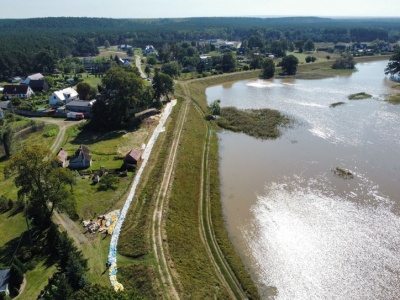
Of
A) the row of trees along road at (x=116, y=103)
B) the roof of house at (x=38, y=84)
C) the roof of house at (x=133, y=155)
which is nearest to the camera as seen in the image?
the roof of house at (x=133, y=155)

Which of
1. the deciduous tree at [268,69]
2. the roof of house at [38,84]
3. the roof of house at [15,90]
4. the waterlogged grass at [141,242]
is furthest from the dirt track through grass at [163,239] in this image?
the deciduous tree at [268,69]

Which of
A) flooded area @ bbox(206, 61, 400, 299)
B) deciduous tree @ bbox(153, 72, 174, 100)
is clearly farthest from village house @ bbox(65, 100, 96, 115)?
flooded area @ bbox(206, 61, 400, 299)

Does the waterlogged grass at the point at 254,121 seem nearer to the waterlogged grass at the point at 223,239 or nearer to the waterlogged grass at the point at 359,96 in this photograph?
the waterlogged grass at the point at 223,239

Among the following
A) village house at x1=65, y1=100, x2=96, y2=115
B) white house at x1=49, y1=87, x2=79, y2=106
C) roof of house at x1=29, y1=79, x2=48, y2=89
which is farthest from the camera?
roof of house at x1=29, y1=79, x2=48, y2=89

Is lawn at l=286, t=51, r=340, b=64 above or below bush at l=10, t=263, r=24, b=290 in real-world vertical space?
below

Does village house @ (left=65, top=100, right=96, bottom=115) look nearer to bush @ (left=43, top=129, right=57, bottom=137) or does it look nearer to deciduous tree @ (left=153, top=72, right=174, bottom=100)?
bush @ (left=43, top=129, right=57, bottom=137)

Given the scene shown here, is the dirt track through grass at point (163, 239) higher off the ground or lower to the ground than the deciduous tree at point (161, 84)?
lower

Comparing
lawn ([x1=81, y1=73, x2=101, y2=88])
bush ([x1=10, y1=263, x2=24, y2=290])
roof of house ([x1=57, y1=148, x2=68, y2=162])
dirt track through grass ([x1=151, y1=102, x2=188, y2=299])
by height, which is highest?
bush ([x1=10, y1=263, x2=24, y2=290])
